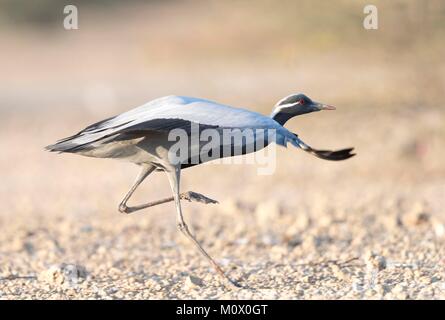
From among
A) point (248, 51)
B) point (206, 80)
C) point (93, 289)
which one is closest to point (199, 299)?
point (93, 289)

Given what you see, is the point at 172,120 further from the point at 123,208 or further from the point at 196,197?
the point at 123,208

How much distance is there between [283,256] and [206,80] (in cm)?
1430

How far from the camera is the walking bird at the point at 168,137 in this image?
603cm

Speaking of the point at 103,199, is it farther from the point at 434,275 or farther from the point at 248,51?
the point at 248,51

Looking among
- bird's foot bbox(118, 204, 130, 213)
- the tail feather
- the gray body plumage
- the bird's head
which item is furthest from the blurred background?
the tail feather

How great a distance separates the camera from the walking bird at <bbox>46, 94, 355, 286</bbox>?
19.8 ft

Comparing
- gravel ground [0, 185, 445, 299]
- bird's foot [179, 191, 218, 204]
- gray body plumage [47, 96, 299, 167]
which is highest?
gray body plumage [47, 96, 299, 167]

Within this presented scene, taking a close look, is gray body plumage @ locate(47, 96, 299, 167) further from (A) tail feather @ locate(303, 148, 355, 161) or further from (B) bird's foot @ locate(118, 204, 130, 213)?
(B) bird's foot @ locate(118, 204, 130, 213)

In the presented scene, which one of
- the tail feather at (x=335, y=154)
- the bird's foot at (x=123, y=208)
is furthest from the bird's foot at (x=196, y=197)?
the tail feather at (x=335, y=154)

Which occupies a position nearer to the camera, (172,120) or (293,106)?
(172,120)

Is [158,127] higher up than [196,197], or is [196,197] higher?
[158,127]

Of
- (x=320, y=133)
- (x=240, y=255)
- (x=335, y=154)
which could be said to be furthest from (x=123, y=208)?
Result: (x=320, y=133)

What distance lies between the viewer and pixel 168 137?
6324 mm

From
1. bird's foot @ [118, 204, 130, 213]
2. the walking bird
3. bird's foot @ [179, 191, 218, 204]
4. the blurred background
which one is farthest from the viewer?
the blurred background
